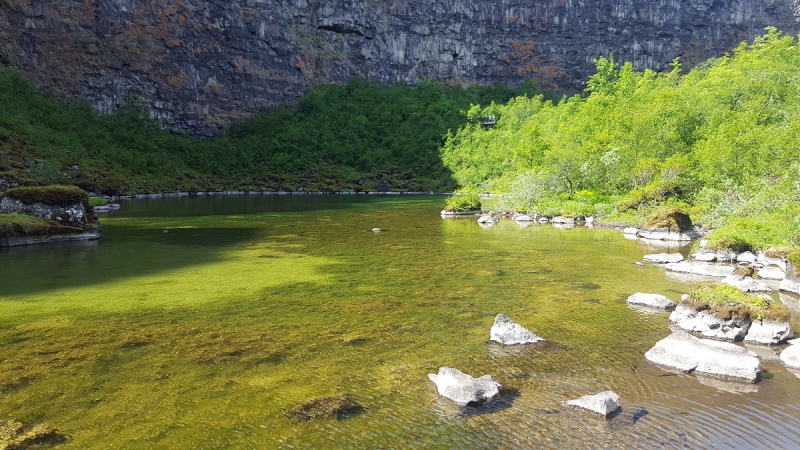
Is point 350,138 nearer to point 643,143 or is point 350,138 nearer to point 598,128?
point 598,128

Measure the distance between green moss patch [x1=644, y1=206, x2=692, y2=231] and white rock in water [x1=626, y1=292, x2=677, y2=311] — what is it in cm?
1622

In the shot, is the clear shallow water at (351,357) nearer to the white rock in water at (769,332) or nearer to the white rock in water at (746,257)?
the white rock in water at (769,332)

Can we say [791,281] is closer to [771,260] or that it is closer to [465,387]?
[771,260]

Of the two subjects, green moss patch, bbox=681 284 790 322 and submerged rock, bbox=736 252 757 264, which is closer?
green moss patch, bbox=681 284 790 322

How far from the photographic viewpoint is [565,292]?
14.8m

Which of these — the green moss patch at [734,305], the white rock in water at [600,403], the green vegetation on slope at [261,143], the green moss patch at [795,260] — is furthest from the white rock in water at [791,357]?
the green vegetation on slope at [261,143]

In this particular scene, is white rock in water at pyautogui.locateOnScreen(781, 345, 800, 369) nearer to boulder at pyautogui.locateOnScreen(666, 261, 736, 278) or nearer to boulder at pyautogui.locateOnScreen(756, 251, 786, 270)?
boulder at pyautogui.locateOnScreen(666, 261, 736, 278)

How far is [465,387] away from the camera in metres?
7.70

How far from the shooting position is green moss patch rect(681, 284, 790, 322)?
10461mm

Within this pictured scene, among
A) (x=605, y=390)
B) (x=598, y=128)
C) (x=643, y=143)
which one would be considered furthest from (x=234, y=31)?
(x=605, y=390)

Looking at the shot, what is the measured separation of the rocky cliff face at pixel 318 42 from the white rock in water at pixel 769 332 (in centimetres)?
14236

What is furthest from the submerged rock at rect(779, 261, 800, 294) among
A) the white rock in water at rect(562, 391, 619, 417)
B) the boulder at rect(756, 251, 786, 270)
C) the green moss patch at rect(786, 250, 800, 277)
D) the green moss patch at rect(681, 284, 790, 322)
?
the white rock in water at rect(562, 391, 619, 417)

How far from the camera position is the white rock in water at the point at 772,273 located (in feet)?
53.0

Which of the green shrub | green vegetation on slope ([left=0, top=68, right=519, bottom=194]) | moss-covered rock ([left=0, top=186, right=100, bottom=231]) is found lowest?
the green shrub
